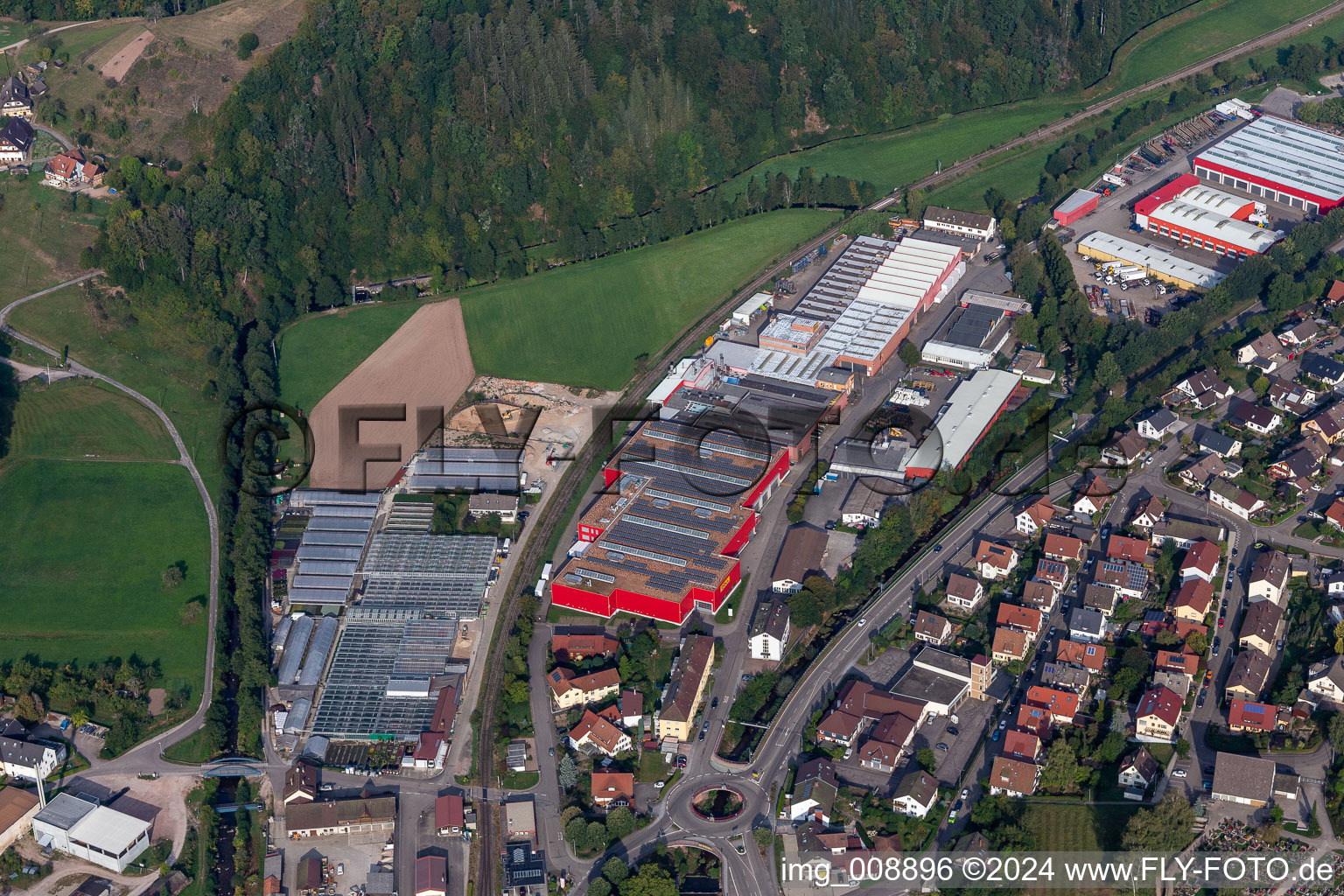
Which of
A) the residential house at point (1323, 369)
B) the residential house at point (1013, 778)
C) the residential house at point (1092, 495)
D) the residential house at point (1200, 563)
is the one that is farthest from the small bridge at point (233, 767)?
the residential house at point (1323, 369)

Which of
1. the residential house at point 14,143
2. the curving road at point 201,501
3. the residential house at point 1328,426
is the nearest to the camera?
the curving road at point 201,501

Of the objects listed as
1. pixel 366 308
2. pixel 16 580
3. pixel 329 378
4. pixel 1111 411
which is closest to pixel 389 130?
pixel 366 308

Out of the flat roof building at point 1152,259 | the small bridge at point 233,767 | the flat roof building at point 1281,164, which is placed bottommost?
the small bridge at point 233,767

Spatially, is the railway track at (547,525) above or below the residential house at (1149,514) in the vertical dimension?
below

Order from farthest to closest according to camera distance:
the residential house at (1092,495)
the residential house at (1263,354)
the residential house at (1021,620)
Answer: the residential house at (1263,354), the residential house at (1092,495), the residential house at (1021,620)

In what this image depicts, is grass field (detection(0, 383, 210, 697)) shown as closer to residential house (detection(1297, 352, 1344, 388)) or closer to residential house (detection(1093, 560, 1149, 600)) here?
residential house (detection(1093, 560, 1149, 600))

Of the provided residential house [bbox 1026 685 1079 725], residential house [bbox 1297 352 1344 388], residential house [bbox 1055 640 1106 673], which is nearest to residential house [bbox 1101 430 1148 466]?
residential house [bbox 1297 352 1344 388]

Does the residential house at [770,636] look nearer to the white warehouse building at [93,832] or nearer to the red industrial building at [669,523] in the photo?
the red industrial building at [669,523]

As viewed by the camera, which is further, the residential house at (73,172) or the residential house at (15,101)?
the residential house at (15,101)
